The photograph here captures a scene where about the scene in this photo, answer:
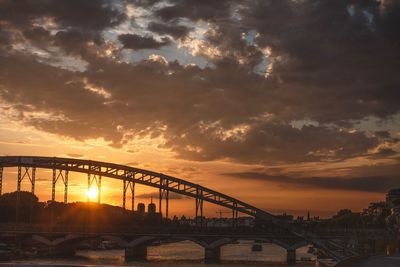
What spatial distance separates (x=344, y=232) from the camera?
336ft

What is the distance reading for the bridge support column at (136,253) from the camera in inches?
4114

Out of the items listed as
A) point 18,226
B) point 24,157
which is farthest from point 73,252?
point 24,157

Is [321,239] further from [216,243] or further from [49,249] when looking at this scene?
[49,249]

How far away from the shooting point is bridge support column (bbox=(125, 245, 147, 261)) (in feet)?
343

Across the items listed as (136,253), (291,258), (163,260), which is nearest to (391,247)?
(291,258)

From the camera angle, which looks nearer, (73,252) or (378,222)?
(73,252)

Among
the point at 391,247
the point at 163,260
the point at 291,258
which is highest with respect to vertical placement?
the point at 391,247

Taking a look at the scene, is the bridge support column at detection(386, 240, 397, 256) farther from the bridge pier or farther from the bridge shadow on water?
the bridge pier

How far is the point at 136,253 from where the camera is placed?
352ft

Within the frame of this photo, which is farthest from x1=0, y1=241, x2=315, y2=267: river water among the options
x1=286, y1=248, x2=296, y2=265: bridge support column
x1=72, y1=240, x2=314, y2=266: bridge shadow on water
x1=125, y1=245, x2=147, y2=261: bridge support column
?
x1=125, y1=245, x2=147, y2=261: bridge support column

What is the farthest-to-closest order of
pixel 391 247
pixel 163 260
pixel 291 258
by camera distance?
pixel 163 260 < pixel 291 258 < pixel 391 247

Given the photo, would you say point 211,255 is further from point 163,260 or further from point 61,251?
point 61,251

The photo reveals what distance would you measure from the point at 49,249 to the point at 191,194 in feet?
91.4

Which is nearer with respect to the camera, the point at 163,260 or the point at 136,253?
the point at 163,260
